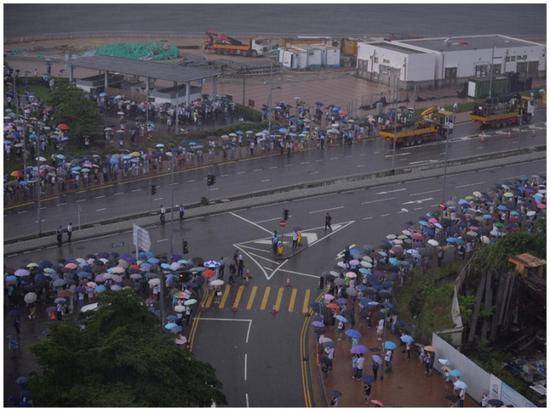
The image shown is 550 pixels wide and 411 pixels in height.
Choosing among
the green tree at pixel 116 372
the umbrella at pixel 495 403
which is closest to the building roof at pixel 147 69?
the green tree at pixel 116 372

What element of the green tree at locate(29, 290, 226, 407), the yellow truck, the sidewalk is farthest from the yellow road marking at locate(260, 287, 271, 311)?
the yellow truck

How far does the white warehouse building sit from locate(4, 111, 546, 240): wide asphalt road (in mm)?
14943

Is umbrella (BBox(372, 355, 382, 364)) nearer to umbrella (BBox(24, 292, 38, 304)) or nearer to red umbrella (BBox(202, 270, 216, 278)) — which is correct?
red umbrella (BBox(202, 270, 216, 278))

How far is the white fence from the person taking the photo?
139 feet

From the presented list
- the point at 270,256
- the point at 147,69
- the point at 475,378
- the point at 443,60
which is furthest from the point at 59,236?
the point at 443,60

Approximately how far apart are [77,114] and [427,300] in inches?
1542

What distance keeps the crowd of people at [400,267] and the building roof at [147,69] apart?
3192 cm

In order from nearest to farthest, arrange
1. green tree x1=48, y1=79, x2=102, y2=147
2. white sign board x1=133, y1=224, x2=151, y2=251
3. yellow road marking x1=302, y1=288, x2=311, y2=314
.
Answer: white sign board x1=133, y1=224, x2=151, y2=251, yellow road marking x1=302, y1=288, x2=311, y2=314, green tree x1=48, y1=79, x2=102, y2=147

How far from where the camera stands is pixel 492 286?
173 feet

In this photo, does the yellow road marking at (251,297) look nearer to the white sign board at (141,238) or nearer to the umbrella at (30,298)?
the white sign board at (141,238)

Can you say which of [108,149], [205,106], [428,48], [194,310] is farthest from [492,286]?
[428,48]

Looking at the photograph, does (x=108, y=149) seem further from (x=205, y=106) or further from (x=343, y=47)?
(x=343, y=47)

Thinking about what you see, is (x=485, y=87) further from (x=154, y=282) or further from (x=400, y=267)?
(x=154, y=282)

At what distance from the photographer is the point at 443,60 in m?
107
